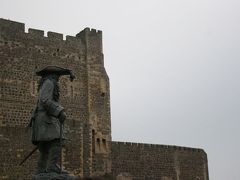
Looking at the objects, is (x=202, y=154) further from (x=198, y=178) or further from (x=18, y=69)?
(x=18, y=69)

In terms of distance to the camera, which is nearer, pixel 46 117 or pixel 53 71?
pixel 46 117

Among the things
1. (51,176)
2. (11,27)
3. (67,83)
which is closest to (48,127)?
(51,176)

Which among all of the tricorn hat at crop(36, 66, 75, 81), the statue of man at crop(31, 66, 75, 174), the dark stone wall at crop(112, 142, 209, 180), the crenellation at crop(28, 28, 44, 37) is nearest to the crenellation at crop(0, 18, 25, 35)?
the crenellation at crop(28, 28, 44, 37)

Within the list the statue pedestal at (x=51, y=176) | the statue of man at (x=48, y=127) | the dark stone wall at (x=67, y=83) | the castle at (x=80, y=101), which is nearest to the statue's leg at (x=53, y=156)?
the statue of man at (x=48, y=127)

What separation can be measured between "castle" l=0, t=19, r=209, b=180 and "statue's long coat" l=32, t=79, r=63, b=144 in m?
15.8

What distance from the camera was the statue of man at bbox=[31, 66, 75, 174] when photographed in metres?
10.4

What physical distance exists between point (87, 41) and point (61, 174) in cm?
2374

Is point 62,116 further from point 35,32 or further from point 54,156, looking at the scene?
point 35,32

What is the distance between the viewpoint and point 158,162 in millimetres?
36000

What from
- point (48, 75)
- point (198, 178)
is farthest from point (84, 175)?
point (48, 75)

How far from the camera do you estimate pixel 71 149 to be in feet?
88.2

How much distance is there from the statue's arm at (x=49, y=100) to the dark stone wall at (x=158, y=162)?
23.0 metres

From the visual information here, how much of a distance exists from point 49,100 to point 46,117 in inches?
12.0

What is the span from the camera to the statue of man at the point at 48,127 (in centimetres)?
1041
